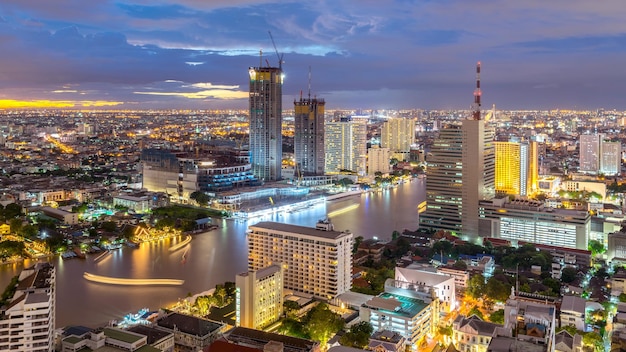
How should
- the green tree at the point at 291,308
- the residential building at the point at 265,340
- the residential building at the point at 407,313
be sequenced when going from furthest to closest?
the green tree at the point at 291,308 → the residential building at the point at 407,313 → the residential building at the point at 265,340

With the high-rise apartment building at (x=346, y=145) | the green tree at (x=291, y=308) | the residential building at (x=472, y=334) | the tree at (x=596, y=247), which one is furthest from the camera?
the high-rise apartment building at (x=346, y=145)

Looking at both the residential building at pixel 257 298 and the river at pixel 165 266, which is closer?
the residential building at pixel 257 298

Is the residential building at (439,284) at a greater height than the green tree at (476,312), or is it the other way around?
the residential building at (439,284)

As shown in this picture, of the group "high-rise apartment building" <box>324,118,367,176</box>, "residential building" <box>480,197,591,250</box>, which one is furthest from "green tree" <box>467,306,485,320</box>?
"high-rise apartment building" <box>324,118,367,176</box>

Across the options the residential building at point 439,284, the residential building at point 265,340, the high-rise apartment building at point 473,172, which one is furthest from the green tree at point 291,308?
the high-rise apartment building at point 473,172

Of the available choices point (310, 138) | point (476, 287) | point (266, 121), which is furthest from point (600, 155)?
point (476, 287)

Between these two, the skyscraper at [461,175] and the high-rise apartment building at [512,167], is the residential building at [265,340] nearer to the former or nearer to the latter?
the skyscraper at [461,175]

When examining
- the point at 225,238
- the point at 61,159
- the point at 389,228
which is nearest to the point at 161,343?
the point at 225,238
